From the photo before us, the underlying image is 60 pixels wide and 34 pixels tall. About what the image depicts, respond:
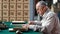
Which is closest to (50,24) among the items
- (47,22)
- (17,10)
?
(47,22)

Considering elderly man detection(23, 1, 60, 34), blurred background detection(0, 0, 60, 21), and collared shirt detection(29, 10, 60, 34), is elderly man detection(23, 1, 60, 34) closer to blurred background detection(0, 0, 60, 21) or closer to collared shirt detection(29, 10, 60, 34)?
collared shirt detection(29, 10, 60, 34)

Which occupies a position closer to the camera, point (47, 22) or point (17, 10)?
point (47, 22)

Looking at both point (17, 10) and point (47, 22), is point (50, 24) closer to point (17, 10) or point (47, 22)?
point (47, 22)

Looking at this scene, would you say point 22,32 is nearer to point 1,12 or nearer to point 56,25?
point 56,25

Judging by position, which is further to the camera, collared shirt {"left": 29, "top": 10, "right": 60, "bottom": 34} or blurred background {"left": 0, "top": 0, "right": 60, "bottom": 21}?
blurred background {"left": 0, "top": 0, "right": 60, "bottom": 21}

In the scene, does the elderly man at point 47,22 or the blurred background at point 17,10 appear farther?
the blurred background at point 17,10

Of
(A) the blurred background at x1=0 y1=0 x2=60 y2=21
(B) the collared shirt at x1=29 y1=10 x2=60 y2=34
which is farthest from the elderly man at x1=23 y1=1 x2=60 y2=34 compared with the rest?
(A) the blurred background at x1=0 y1=0 x2=60 y2=21

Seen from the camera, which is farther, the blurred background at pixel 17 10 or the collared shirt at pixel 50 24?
the blurred background at pixel 17 10

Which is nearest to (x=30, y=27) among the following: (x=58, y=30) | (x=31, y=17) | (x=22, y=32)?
(x=22, y=32)

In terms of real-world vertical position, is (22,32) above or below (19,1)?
below

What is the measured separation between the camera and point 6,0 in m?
5.16

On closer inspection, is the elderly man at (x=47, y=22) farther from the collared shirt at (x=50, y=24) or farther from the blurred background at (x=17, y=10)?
the blurred background at (x=17, y=10)

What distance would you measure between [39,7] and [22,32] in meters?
0.43

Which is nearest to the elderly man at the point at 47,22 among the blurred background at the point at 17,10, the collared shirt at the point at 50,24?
the collared shirt at the point at 50,24
